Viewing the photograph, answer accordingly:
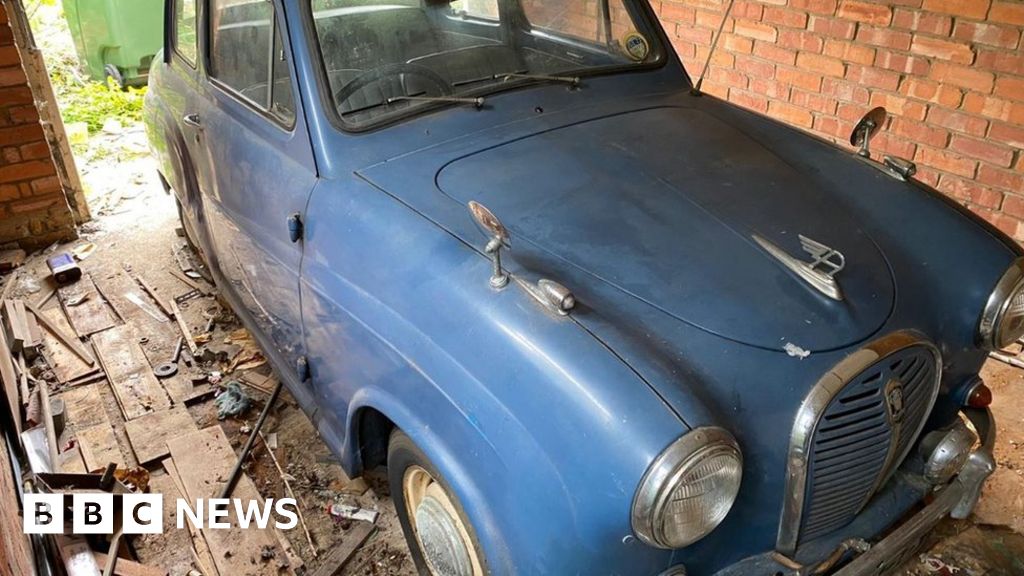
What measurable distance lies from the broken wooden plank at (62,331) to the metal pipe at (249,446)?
101cm

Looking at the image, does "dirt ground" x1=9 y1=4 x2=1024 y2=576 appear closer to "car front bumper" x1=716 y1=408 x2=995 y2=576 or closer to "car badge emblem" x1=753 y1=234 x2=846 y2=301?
"car front bumper" x1=716 y1=408 x2=995 y2=576

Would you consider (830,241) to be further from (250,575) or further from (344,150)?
(250,575)

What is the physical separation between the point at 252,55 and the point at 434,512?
5.79 feet

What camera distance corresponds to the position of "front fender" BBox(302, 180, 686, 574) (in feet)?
4.97

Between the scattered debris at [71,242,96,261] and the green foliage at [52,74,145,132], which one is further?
the green foliage at [52,74,145,132]

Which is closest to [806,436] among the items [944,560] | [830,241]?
[830,241]

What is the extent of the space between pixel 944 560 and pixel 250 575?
2324 millimetres

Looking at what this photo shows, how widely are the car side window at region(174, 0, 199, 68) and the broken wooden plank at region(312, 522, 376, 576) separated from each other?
199 cm

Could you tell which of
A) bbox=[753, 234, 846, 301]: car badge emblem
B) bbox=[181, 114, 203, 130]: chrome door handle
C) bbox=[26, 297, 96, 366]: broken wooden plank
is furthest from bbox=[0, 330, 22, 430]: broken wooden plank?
bbox=[753, 234, 846, 301]: car badge emblem

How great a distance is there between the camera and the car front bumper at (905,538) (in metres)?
A: 1.71

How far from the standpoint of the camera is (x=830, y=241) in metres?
2.07

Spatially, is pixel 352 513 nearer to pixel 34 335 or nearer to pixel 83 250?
pixel 34 335

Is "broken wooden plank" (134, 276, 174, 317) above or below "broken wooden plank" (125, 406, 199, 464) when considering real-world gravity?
above

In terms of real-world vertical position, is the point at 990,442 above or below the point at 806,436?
below
